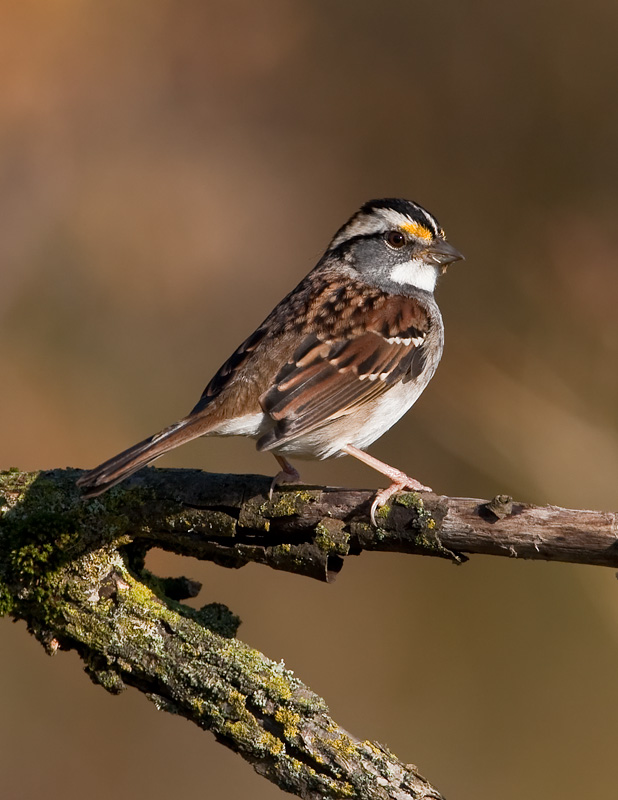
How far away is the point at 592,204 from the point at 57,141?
10.8 feet

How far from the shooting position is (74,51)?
5.88 metres

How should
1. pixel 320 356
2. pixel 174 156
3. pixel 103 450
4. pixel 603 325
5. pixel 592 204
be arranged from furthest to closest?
1. pixel 174 156
2. pixel 103 450
3. pixel 592 204
4. pixel 603 325
5. pixel 320 356

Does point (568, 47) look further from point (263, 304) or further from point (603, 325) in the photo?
point (263, 304)

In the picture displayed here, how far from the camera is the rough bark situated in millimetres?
2951

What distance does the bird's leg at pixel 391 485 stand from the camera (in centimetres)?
313

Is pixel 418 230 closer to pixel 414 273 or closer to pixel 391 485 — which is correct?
pixel 414 273

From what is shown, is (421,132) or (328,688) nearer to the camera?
(328,688)

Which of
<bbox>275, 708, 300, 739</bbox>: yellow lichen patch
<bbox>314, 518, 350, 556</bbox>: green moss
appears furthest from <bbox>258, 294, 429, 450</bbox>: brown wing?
<bbox>275, 708, 300, 739</bbox>: yellow lichen patch

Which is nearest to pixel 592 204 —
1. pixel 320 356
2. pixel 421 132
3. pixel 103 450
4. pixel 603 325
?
pixel 603 325

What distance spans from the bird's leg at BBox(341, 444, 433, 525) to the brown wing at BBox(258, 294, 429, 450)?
0.69ft

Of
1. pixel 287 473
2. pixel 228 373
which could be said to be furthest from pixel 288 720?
pixel 228 373

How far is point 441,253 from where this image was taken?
4895mm

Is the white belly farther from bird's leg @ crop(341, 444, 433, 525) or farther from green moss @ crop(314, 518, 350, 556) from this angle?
green moss @ crop(314, 518, 350, 556)

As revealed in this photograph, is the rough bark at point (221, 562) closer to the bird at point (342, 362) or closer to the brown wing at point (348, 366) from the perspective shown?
the bird at point (342, 362)
